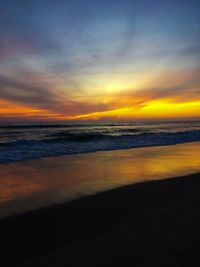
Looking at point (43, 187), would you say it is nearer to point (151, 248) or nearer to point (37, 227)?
point (37, 227)

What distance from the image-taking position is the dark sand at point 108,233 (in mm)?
2711

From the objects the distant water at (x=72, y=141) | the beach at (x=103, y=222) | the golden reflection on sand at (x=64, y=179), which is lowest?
the distant water at (x=72, y=141)

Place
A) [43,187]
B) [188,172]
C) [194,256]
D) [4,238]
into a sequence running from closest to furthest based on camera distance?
[194,256] < [4,238] < [43,187] < [188,172]

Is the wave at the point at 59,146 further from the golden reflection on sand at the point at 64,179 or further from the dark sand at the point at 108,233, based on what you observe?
the dark sand at the point at 108,233

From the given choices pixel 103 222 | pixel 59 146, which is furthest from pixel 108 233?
pixel 59 146

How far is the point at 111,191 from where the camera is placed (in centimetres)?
535

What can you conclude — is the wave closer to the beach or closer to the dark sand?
the beach

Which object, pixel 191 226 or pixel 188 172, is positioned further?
pixel 188 172

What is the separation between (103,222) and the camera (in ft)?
12.1

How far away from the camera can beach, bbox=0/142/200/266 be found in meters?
2.76

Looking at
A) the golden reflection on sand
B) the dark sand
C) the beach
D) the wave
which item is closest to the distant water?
the wave

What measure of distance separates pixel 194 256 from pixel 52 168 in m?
6.09

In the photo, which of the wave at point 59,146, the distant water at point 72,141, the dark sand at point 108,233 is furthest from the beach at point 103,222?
the distant water at point 72,141

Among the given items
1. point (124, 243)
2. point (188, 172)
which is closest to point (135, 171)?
point (188, 172)
